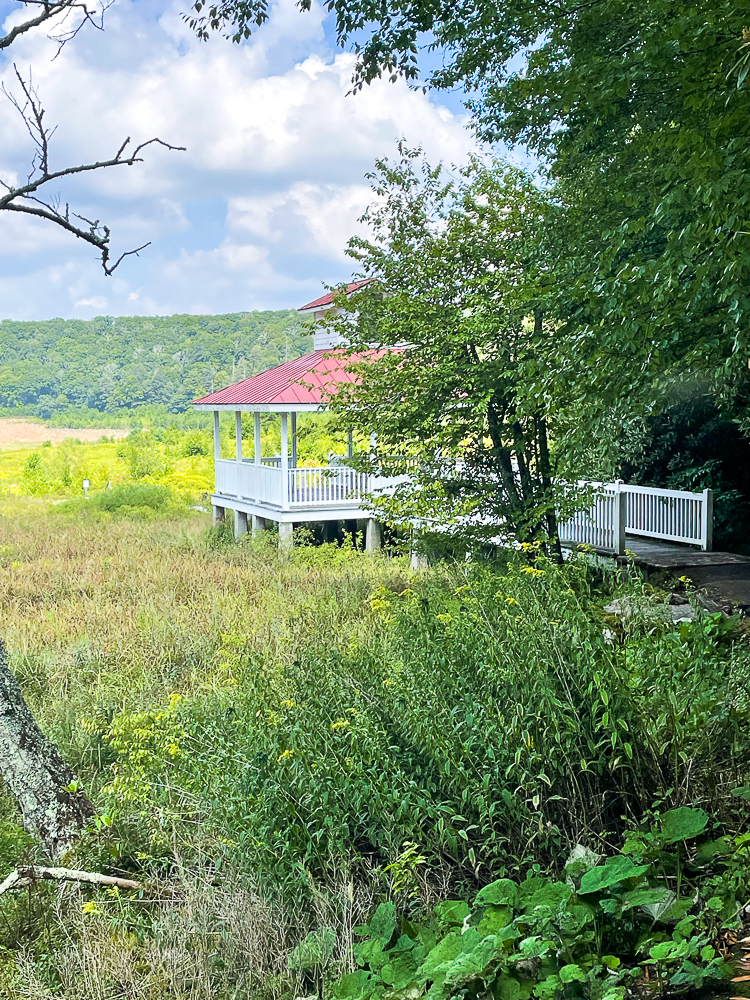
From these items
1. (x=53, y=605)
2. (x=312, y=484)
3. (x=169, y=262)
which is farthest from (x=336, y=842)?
(x=169, y=262)

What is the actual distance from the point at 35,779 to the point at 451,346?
615cm

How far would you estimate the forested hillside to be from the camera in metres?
67.6

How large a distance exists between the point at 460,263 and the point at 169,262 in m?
119

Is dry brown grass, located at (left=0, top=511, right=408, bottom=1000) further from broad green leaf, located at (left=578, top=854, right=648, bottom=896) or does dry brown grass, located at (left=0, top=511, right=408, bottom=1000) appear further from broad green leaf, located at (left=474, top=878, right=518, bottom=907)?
broad green leaf, located at (left=578, top=854, right=648, bottom=896)

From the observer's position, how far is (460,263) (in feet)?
33.0

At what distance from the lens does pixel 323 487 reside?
18.2m

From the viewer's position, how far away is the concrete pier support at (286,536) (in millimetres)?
16578

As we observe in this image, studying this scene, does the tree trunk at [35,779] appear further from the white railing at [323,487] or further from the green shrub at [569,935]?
the white railing at [323,487]

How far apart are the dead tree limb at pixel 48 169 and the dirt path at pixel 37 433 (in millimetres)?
54089

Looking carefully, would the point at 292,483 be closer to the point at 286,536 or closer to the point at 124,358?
the point at 286,536

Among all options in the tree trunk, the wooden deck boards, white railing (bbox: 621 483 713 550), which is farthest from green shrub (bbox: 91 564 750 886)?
white railing (bbox: 621 483 713 550)

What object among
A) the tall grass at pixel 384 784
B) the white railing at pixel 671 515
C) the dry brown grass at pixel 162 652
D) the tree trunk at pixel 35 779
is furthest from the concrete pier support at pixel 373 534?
the tree trunk at pixel 35 779

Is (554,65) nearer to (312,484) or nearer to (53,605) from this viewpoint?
(53,605)

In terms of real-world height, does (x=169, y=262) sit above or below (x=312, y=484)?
above
